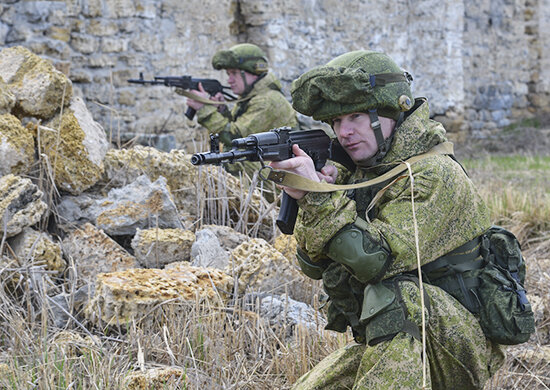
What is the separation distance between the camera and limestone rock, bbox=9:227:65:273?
3.77 m

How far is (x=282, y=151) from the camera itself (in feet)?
7.65

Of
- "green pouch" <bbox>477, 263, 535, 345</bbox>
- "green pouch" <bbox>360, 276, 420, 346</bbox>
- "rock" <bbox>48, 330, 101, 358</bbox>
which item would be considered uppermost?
"green pouch" <bbox>360, 276, 420, 346</bbox>

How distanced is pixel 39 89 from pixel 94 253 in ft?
3.66

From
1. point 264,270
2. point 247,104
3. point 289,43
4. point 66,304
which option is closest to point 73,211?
point 66,304

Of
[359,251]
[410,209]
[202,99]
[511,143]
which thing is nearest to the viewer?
[359,251]

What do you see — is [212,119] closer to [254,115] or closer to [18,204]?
[254,115]

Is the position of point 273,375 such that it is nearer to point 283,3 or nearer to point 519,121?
point 283,3

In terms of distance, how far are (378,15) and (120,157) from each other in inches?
240

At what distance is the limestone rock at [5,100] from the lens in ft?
13.9

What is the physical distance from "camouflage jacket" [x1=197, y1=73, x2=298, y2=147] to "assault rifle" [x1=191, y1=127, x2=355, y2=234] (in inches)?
128

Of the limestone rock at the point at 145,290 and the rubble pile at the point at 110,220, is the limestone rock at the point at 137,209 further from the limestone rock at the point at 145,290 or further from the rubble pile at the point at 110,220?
the limestone rock at the point at 145,290

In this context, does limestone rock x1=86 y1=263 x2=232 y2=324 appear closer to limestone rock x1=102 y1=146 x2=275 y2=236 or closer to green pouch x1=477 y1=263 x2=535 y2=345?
limestone rock x1=102 y1=146 x2=275 y2=236

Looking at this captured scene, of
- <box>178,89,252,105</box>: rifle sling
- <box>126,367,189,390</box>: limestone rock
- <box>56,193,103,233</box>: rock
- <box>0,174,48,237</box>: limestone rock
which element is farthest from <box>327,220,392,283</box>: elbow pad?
<box>178,89,252,105</box>: rifle sling

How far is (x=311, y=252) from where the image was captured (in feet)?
7.72
